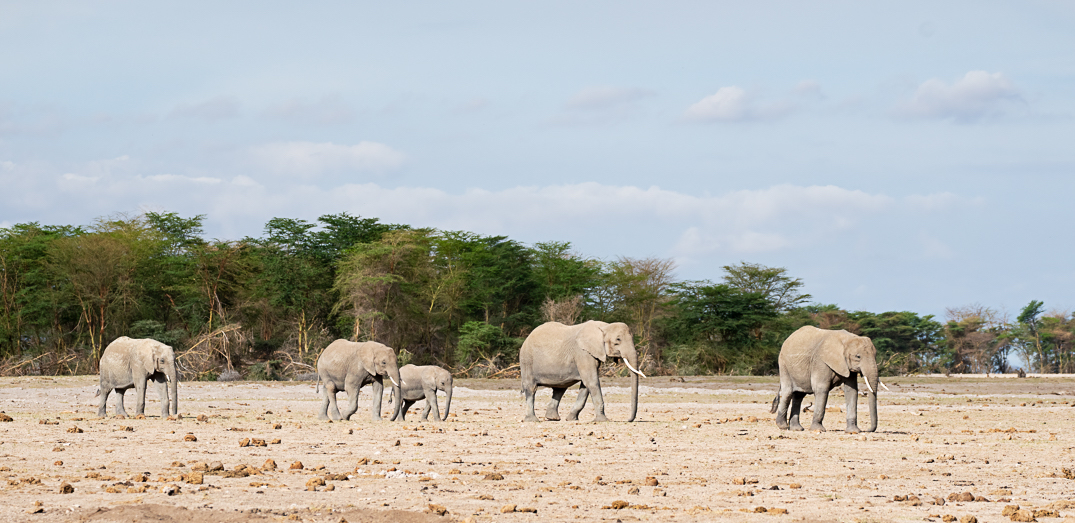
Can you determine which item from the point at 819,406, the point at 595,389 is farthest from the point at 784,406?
the point at 595,389

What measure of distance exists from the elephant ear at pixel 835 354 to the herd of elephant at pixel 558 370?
2cm

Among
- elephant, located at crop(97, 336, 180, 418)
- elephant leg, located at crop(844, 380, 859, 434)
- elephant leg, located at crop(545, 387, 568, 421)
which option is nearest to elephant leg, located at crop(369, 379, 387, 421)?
elephant leg, located at crop(545, 387, 568, 421)

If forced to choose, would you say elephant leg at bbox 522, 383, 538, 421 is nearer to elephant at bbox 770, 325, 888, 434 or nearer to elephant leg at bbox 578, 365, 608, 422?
elephant leg at bbox 578, 365, 608, 422

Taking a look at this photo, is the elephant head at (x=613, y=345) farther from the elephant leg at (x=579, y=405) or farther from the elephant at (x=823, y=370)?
the elephant at (x=823, y=370)

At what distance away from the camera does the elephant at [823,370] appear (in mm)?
17312

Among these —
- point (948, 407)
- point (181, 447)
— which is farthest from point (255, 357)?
point (181, 447)

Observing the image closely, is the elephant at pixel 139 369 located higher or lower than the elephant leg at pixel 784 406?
higher

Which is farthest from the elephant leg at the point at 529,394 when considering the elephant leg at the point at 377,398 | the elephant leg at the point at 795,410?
the elephant leg at the point at 795,410

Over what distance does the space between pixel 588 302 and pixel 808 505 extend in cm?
5260

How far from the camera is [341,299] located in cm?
5162

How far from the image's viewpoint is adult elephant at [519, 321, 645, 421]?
65.9 feet

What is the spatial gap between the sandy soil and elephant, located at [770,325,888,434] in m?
0.59

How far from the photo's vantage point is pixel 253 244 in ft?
184

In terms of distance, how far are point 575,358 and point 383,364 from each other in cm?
379
